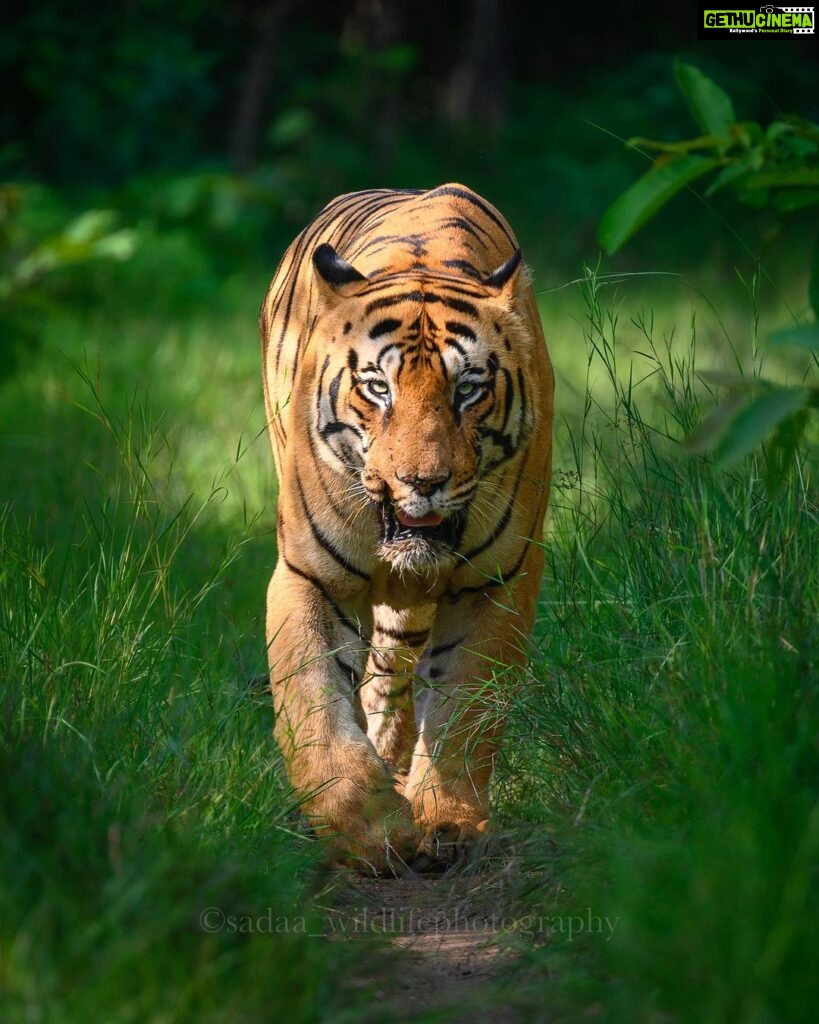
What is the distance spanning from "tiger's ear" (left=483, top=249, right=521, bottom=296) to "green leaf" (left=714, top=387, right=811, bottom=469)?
1.61 meters

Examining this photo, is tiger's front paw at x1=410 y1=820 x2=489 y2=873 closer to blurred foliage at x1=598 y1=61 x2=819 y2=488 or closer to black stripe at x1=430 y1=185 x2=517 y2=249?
blurred foliage at x1=598 y1=61 x2=819 y2=488

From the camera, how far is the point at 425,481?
10.5 feet

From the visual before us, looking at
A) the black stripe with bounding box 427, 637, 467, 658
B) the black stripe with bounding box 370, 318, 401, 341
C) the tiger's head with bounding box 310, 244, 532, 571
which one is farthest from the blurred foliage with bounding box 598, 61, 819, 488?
the black stripe with bounding box 427, 637, 467, 658

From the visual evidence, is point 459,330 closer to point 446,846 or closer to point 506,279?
point 506,279

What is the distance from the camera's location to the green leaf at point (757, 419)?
6.43ft

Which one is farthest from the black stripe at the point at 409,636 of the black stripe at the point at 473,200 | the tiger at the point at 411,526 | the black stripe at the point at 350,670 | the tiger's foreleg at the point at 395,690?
the black stripe at the point at 473,200

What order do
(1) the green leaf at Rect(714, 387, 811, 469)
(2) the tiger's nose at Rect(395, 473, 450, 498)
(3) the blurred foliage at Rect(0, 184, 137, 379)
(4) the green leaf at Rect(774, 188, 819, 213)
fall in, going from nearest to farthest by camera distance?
(1) the green leaf at Rect(714, 387, 811, 469)
(4) the green leaf at Rect(774, 188, 819, 213)
(2) the tiger's nose at Rect(395, 473, 450, 498)
(3) the blurred foliage at Rect(0, 184, 137, 379)

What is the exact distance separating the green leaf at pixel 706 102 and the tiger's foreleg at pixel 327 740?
1.64 meters

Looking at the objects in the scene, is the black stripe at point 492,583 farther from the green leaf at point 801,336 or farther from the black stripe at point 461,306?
the green leaf at point 801,336

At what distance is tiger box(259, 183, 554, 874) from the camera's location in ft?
10.7

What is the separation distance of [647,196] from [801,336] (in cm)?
31

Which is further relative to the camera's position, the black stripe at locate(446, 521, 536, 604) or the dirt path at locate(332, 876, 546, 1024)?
the black stripe at locate(446, 521, 536, 604)

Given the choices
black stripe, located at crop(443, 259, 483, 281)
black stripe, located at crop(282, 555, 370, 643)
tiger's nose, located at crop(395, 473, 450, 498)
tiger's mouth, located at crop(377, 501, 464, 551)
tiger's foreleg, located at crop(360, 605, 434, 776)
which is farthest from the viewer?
tiger's foreleg, located at crop(360, 605, 434, 776)

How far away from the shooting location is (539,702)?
10.3 ft
